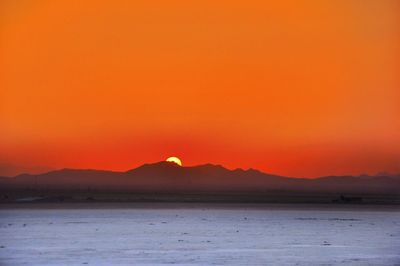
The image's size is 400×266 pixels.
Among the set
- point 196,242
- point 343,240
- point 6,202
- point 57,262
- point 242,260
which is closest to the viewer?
point 57,262

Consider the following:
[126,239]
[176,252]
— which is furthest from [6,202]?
[176,252]

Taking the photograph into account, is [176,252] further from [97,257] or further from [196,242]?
[196,242]

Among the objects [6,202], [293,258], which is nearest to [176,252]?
[293,258]

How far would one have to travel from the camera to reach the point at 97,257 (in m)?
9.30

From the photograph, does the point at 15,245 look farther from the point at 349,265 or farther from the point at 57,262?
the point at 349,265

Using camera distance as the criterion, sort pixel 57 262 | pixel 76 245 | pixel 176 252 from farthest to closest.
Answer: pixel 76 245 → pixel 176 252 → pixel 57 262

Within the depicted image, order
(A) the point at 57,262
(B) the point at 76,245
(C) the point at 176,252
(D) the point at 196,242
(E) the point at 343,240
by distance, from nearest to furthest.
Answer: (A) the point at 57,262, (C) the point at 176,252, (B) the point at 76,245, (D) the point at 196,242, (E) the point at 343,240

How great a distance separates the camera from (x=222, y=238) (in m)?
13.6

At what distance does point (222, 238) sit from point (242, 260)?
4444mm

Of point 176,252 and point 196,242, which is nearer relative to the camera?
point 176,252

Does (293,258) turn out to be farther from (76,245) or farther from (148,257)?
(76,245)

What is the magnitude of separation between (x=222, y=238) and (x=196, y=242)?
3.90 feet

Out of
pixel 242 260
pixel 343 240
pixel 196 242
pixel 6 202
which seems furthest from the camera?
pixel 6 202

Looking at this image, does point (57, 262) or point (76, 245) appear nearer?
point (57, 262)
